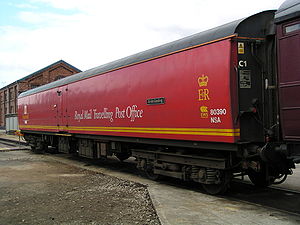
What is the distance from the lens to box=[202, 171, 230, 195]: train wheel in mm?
6902

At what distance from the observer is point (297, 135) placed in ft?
17.2

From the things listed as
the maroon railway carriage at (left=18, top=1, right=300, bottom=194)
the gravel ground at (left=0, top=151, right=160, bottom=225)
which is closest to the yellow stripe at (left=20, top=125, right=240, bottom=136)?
the maroon railway carriage at (left=18, top=1, right=300, bottom=194)

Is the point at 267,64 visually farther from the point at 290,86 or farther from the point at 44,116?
the point at 44,116

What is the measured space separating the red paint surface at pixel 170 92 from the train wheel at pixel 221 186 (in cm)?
95

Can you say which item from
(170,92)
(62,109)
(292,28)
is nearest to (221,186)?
(170,92)

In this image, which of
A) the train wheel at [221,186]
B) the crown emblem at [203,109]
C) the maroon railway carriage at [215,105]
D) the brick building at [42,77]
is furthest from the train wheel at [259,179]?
the brick building at [42,77]

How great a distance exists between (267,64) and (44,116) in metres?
12.5

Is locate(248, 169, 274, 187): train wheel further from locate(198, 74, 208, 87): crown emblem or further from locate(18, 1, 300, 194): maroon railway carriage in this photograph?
locate(198, 74, 208, 87): crown emblem

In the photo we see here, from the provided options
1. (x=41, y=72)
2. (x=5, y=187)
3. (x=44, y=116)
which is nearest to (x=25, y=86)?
(x=41, y=72)

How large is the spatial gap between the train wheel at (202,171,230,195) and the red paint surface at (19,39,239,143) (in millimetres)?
949

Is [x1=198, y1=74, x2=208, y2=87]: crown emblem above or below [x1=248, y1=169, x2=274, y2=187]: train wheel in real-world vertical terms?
above

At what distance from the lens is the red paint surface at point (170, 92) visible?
20.5ft

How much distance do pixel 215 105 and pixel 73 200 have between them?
3575 millimetres

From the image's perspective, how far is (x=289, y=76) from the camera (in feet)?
17.7
